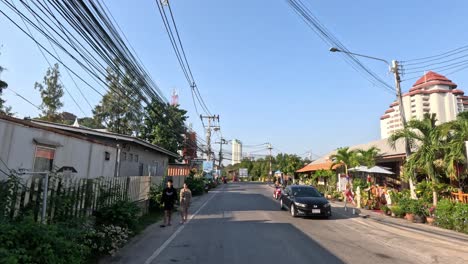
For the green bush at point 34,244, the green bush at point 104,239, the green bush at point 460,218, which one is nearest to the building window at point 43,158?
the green bush at point 104,239

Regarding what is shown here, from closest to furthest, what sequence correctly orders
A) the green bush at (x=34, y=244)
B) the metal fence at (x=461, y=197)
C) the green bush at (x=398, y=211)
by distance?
the green bush at (x=34, y=244)
the metal fence at (x=461, y=197)
the green bush at (x=398, y=211)

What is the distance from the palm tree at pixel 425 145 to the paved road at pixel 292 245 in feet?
10.8

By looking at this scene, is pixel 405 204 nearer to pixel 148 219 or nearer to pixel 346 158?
Answer: pixel 346 158

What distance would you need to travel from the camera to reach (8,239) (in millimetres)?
4520

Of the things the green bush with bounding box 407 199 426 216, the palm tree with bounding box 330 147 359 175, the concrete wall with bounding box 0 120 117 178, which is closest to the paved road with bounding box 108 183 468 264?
the green bush with bounding box 407 199 426 216

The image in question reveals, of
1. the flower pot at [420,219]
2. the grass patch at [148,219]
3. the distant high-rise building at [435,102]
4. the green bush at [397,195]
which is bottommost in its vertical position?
the grass patch at [148,219]

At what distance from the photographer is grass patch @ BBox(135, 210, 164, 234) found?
1106cm

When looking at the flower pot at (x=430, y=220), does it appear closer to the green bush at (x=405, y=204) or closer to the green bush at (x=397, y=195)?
the green bush at (x=405, y=204)

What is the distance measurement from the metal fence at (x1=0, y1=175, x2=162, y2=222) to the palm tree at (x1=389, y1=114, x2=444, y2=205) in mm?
12635

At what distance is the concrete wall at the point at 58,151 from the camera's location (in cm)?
782

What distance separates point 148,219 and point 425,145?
12337 millimetres

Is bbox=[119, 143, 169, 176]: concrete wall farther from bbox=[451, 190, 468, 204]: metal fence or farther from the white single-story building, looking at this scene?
bbox=[451, 190, 468, 204]: metal fence

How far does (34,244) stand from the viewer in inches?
187

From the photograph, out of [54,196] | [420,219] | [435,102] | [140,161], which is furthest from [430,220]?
[435,102]
